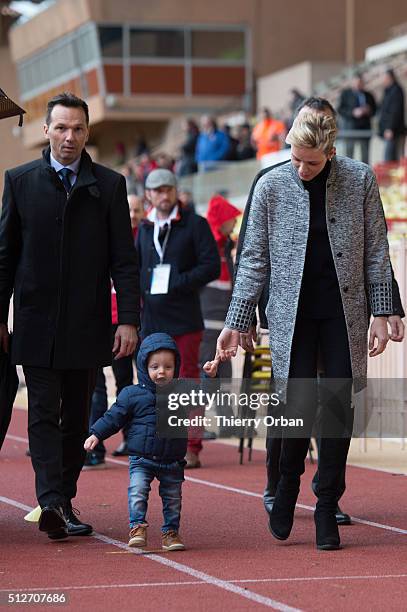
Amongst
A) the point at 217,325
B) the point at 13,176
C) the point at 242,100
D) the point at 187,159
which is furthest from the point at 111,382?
the point at 242,100

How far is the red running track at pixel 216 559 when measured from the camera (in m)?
6.79

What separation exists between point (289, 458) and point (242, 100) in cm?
4482

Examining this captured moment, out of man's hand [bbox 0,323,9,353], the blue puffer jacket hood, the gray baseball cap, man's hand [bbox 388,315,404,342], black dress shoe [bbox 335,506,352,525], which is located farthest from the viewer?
the gray baseball cap

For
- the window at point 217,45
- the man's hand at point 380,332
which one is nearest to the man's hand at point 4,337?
the man's hand at point 380,332

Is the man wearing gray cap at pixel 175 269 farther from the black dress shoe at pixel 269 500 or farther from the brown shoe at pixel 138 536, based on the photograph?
the brown shoe at pixel 138 536

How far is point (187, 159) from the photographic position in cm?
3547

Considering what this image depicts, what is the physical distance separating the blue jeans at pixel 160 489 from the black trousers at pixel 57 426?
419 mm

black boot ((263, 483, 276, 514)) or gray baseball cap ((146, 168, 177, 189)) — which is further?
gray baseball cap ((146, 168, 177, 189))

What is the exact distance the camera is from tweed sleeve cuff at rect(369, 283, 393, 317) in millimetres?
8031

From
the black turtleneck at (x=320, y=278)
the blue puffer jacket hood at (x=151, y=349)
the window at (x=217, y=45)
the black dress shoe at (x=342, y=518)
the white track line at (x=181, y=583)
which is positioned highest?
the window at (x=217, y=45)

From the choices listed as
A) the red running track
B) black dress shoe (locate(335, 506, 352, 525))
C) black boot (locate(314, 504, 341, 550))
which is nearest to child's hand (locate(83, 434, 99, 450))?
the red running track

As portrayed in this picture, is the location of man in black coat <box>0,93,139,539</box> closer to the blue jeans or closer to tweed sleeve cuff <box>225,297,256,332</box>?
the blue jeans

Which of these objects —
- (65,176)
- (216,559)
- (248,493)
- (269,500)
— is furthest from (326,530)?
(248,493)

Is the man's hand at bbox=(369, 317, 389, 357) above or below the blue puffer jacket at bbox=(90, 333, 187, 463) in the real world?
above
